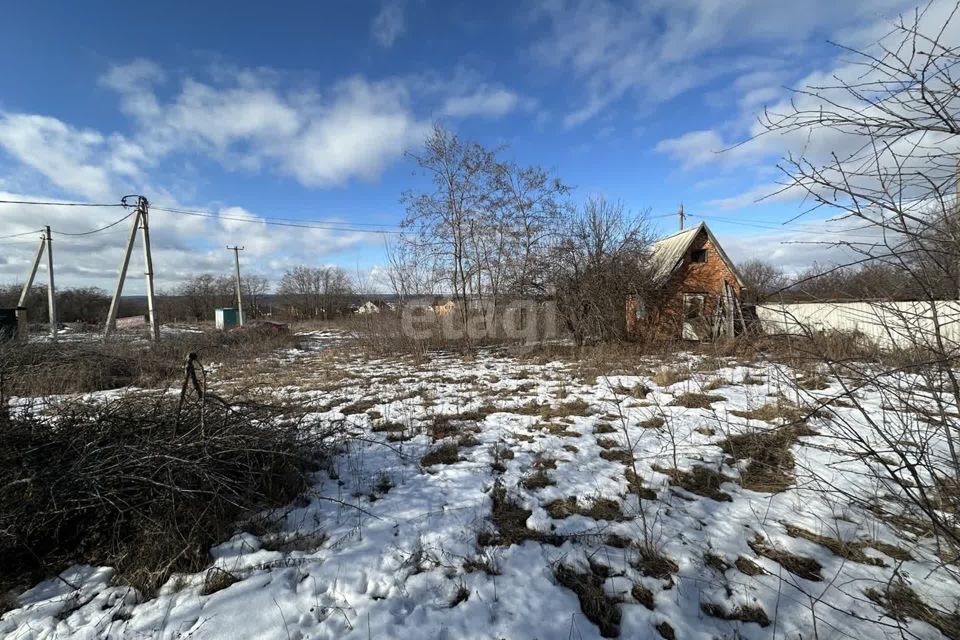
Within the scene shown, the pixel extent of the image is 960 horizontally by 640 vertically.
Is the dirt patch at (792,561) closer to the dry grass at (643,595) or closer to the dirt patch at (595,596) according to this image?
the dry grass at (643,595)

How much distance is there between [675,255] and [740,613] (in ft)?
45.8

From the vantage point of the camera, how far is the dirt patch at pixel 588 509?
282 cm

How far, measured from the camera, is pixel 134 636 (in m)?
1.84

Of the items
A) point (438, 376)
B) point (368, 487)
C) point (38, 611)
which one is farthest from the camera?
point (438, 376)

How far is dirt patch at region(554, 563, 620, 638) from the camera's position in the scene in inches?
75.5

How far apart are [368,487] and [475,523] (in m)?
1.09

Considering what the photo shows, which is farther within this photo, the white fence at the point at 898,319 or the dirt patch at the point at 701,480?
the dirt patch at the point at 701,480

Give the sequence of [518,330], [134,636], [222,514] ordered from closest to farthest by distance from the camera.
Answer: [134,636] → [222,514] → [518,330]

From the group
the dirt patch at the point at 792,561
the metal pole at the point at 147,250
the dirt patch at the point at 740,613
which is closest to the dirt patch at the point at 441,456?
the dirt patch at the point at 740,613

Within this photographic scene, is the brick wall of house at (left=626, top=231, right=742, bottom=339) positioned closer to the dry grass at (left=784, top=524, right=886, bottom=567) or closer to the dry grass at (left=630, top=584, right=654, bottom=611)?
the dry grass at (left=784, top=524, right=886, bottom=567)

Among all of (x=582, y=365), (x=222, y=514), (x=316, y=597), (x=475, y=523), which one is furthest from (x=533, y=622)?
(x=582, y=365)

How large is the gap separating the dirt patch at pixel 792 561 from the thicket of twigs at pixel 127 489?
3.37m

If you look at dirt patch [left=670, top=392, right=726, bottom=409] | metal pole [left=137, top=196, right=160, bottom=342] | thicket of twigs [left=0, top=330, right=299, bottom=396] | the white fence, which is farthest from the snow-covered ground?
metal pole [left=137, top=196, right=160, bottom=342]

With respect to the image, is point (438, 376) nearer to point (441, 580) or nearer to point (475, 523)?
point (475, 523)
